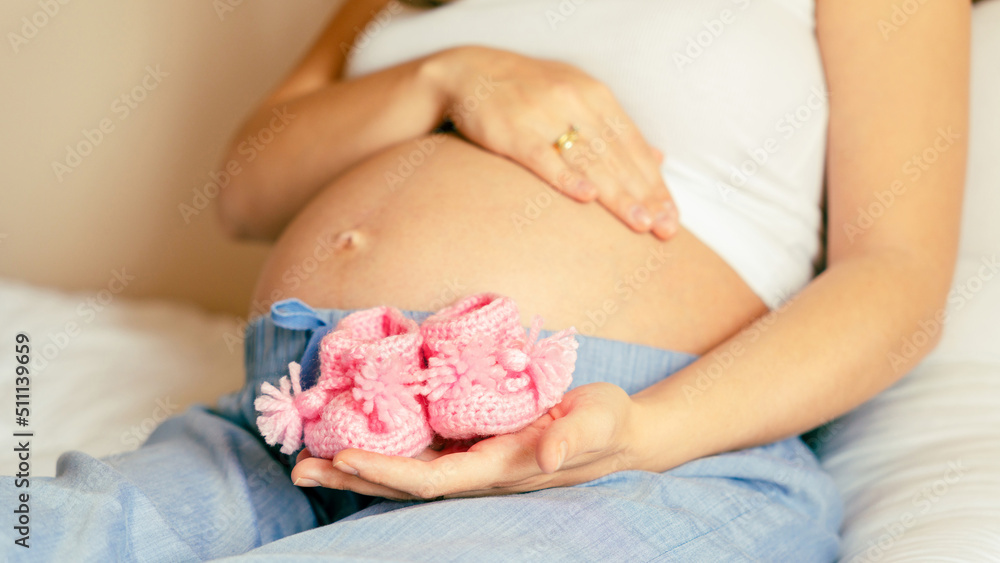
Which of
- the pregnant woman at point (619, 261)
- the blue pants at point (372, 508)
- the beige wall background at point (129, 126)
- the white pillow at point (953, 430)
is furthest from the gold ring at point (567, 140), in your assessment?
the beige wall background at point (129, 126)

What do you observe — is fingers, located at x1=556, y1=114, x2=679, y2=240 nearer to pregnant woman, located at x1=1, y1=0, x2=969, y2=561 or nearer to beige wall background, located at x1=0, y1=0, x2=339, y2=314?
pregnant woman, located at x1=1, y1=0, x2=969, y2=561

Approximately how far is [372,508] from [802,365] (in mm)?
429

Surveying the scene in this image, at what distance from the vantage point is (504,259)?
76 centimetres

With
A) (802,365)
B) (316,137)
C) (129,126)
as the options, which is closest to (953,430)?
(802,365)

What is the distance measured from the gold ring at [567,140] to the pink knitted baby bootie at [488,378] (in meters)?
Answer: 0.32

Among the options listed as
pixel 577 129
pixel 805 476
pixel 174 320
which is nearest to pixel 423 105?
pixel 577 129

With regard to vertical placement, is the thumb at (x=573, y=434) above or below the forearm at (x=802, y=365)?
above

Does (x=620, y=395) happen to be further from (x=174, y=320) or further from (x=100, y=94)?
(x=100, y=94)

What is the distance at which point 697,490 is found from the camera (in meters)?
0.66

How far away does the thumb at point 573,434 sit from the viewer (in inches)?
18.9

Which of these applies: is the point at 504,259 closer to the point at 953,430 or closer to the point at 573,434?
the point at 573,434

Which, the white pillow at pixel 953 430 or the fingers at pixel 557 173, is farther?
the fingers at pixel 557 173

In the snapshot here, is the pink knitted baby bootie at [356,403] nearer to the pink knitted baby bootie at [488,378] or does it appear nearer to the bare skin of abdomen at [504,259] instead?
the pink knitted baby bootie at [488,378]

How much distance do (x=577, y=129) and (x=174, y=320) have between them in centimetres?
107
